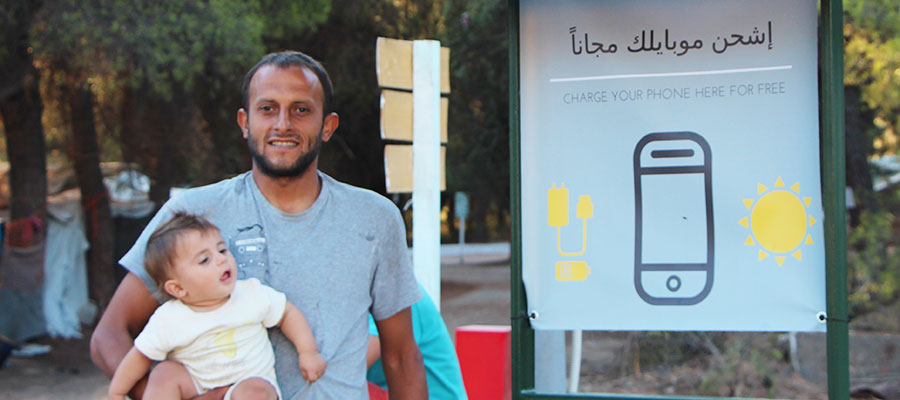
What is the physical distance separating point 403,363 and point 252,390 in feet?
1.97

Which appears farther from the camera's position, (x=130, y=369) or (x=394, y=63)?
(x=394, y=63)

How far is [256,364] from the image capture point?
2.20 m

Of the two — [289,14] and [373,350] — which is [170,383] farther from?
[289,14]

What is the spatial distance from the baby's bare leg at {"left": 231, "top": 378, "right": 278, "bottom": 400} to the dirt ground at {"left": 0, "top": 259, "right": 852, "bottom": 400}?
23.2 ft

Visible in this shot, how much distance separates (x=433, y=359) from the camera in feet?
11.0

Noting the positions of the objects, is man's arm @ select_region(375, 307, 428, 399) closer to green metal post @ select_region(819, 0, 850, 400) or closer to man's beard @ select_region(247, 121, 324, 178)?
man's beard @ select_region(247, 121, 324, 178)

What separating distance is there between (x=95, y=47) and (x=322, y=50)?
273 inches

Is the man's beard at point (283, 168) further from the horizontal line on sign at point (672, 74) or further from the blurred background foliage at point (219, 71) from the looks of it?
the blurred background foliage at point (219, 71)

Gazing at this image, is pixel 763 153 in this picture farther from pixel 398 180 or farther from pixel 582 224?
pixel 398 180

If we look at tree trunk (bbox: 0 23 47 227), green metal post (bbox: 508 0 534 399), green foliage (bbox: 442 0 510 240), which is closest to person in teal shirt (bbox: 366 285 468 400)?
green metal post (bbox: 508 0 534 399)

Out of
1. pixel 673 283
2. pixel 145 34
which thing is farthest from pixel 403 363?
pixel 145 34

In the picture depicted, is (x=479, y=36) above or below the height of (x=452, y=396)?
above

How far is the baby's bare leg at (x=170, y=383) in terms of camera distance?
2123 mm

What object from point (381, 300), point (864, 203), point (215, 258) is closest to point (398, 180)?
point (381, 300)
